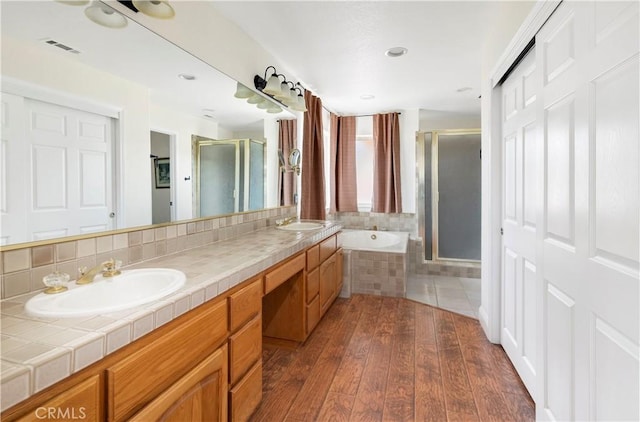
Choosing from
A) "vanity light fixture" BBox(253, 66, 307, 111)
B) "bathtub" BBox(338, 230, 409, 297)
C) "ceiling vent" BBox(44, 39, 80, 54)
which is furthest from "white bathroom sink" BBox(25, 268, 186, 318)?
"bathtub" BBox(338, 230, 409, 297)

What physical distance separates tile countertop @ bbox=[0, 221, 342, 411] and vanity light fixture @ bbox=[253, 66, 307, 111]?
5.50ft

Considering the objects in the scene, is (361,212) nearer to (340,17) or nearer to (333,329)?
(333,329)

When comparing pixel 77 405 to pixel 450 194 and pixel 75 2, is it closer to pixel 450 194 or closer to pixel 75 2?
pixel 75 2

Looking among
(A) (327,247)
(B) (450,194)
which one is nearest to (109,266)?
(A) (327,247)

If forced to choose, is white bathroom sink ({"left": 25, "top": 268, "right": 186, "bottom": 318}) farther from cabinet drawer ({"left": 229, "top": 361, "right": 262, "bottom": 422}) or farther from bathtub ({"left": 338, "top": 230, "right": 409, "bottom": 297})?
bathtub ({"left": 338, "top": 230, "right": 409, "bottom": 297})

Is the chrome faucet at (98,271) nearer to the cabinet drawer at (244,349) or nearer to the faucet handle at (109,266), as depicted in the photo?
the faucet handle at (109,266)

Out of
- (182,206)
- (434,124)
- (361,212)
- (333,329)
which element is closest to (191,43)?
(182,206)

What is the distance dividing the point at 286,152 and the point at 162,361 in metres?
2.49

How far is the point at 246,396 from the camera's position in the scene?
4.77ft

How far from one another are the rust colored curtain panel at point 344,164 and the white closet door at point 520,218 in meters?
2.70

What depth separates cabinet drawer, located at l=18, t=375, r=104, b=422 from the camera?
64 cm

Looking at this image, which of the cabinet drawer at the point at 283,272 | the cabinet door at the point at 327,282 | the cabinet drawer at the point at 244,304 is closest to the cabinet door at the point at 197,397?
the cabinet drawer at the point at 244,304

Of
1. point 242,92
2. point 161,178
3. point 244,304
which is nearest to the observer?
point 244,304

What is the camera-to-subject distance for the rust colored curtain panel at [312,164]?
3449 mm
